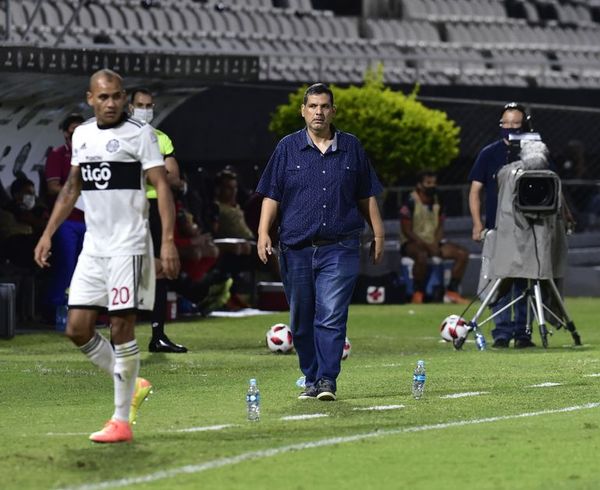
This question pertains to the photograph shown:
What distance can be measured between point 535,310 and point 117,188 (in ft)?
23.6

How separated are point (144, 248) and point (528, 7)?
88.3ft

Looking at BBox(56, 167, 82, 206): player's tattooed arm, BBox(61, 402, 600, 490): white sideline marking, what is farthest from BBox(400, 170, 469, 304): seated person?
BBox(56, 167, 82, 206): player's tattooed arm

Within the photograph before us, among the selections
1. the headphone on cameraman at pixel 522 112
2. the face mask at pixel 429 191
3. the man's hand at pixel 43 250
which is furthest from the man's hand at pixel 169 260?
the face mask at pixel 429 191

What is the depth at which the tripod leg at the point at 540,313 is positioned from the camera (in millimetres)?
15047

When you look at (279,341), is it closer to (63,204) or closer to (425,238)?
(63,204)

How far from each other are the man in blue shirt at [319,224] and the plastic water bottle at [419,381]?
0.47 metres

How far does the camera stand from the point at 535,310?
15.4 meters

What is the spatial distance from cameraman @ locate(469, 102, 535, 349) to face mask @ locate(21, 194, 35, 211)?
4777 mm

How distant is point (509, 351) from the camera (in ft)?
48.6

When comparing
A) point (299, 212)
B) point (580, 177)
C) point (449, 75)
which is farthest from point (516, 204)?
point (449, 75)

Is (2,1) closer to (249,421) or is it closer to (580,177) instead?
(580,177)

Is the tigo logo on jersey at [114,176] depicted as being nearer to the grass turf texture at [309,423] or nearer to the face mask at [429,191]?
the grass turf texture at [309,423]

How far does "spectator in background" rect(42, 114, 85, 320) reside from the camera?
650 inches

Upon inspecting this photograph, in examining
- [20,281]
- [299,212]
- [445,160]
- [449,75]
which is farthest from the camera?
[449,75]
